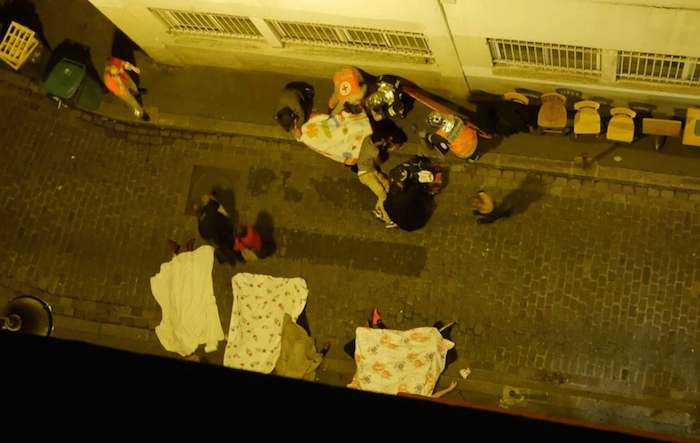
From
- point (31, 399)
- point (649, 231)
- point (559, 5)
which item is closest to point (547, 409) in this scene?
point (649, 231)

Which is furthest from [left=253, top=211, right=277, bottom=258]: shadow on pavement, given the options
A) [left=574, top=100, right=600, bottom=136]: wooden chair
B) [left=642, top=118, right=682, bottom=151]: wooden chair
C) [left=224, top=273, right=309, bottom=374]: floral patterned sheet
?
[left=642, top=118, right=682, bottom=151]: wooden chair

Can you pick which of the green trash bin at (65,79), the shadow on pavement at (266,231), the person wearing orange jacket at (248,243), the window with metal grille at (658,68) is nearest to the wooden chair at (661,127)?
the window with metal grille at (658,68)

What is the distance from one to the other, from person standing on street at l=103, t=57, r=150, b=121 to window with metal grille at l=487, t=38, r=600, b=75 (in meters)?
7.03

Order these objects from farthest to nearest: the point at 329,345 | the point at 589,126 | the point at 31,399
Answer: the point at 329,345
the point at 589,126
the point at 31,399

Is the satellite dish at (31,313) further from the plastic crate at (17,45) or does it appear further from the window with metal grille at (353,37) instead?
the window with metal grille at (353,37)

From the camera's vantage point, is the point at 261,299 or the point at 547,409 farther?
the point at 261,299

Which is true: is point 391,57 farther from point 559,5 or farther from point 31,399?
point 31,399

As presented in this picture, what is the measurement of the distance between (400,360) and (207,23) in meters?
7.02

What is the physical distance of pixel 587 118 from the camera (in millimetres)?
12523

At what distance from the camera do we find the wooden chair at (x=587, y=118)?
12.5 meters

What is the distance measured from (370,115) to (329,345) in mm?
4268

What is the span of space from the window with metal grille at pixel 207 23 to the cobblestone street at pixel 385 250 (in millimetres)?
2107

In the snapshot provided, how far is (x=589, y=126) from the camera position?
12523 millimetres

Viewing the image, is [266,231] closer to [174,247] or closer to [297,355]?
[174,247]
